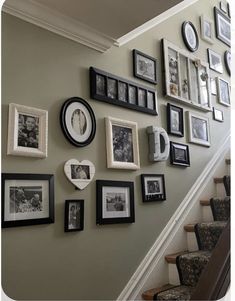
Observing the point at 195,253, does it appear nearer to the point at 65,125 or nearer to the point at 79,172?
the point at 79,172

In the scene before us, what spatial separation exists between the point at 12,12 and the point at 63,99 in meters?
0.46

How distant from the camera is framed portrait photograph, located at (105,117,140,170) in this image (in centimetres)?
188

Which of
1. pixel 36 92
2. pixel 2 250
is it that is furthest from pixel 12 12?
pixel 2 250

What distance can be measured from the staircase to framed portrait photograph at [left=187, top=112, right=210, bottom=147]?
1.18 ft

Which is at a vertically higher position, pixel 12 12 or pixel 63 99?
pixel 12 12

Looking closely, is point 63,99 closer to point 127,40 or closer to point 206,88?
point 127,40

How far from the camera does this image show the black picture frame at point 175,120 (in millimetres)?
2349

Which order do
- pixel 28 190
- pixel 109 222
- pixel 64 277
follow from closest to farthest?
pixel 28 190, pixel 64 277, pixel 109 222

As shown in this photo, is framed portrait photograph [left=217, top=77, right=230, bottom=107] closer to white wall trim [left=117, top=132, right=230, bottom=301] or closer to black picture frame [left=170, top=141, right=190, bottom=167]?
white wall trim [left=117, top=132, right=230, bottom=301]

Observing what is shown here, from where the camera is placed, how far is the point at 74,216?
163cm

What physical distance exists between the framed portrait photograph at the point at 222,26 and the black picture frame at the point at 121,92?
130 cm

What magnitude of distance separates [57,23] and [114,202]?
101 cm

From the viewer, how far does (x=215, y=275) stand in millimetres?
1075

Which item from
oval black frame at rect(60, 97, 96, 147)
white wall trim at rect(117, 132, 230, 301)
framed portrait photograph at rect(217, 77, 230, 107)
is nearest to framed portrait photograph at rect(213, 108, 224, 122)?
framed portrait photograph at rect(217, 77, 230, 107)
